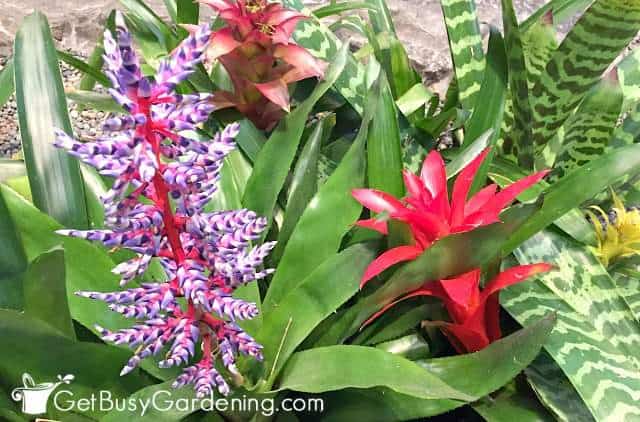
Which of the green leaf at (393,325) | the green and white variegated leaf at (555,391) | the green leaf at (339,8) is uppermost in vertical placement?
the green leaf at (339,8)

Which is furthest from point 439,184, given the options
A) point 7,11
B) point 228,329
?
point 7,11

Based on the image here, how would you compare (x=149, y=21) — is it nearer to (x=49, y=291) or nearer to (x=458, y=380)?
(x=49, y=291)

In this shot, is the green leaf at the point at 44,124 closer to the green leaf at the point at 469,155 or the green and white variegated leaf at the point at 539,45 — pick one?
the green leaf at the point at 469,155

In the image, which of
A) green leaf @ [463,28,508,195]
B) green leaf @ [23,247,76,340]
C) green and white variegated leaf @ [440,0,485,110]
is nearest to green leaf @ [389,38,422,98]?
green and white variegated leaf @ [440,0,485,110]

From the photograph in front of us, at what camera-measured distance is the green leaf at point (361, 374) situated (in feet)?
3.12

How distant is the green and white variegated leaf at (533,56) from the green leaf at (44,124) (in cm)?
109

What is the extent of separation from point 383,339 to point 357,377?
29 cm

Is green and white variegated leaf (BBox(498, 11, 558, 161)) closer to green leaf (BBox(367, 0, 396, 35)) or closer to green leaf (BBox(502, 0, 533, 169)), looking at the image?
green leaf (BBox(502, 0, 533, 169))

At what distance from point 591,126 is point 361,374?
38.6 inches

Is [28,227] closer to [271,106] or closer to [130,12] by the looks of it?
[271,106]

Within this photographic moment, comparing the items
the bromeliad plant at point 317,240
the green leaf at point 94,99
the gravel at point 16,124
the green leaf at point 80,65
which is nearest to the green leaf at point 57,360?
the bromeliad plant at point 317,240

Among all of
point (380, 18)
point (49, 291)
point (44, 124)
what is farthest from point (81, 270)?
point (380, 18)

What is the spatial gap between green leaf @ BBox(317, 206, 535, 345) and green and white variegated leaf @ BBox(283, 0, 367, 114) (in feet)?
2.11

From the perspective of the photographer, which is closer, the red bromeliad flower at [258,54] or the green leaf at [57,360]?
the green leaf at [57,360]
